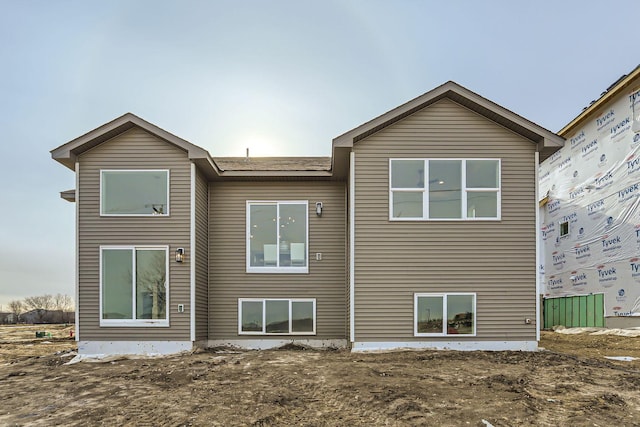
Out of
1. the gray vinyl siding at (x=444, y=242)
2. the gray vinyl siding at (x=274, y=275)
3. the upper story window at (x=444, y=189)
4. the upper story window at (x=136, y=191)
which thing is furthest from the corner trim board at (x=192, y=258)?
the upper story window at (x=444, y=189)

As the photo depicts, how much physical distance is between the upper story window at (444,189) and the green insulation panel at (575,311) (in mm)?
9275

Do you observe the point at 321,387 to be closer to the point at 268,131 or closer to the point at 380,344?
the point at 380,344

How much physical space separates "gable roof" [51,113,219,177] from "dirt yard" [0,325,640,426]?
4252 mm

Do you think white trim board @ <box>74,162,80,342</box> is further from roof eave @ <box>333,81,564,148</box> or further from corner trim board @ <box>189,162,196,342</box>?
roof eave @ <box>333,81,564,148</box>

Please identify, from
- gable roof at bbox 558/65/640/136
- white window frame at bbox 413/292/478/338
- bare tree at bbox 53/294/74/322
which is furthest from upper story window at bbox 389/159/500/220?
bare tree at bbox 53/294/74/322

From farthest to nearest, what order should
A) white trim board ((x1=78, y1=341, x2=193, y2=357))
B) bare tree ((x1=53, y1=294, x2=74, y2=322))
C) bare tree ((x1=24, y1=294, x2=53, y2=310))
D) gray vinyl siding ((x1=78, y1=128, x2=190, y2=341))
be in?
bare tree ((x1=53, y1=294, x2=74, y2=322)) → bare tree ((x1=24, y1=294, x2=53, y2=310)) → gray vinyl siding ((x1=78, y1=128, x2=190, y2=341)) → white trim board ((x1=78, y1=341, x2=193, y2=357))

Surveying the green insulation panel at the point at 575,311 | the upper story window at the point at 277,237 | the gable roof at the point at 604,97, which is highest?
the gable roof at the point at 604,97

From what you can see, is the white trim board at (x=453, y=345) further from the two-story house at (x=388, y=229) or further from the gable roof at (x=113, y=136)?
the gable roof at (x=113, y=136)

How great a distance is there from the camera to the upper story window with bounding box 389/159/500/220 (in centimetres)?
878

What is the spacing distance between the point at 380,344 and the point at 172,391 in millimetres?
4169

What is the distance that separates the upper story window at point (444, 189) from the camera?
878cm

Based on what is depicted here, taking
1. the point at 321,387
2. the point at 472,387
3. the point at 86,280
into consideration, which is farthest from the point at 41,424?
the point at 472,387

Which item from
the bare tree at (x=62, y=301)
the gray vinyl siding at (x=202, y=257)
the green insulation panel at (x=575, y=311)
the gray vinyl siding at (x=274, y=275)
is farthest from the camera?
the bare tree at (x=62, y=301)

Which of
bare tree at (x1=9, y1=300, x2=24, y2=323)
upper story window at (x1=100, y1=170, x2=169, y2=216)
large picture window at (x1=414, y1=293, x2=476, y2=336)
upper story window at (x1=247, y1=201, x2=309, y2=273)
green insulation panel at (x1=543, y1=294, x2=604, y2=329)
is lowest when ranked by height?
bare tree at (x1=9, y1=300, x2=24, y2=323)
